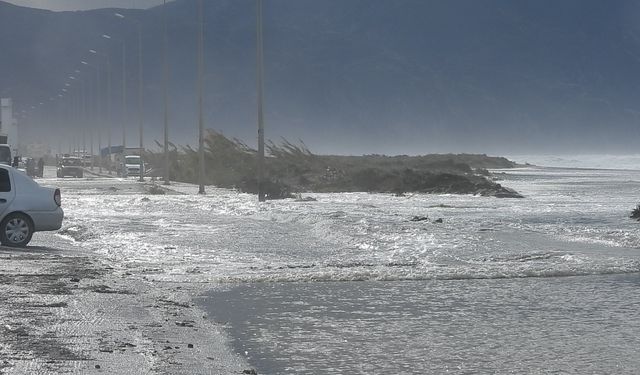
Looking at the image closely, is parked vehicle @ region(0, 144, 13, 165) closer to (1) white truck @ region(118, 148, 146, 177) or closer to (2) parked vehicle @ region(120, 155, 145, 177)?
(1) white truck @ region(118, 148, 146, 177)

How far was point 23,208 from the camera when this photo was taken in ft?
73.2

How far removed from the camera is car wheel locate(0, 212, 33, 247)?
21.9m

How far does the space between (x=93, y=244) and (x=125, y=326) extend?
1116 centimetres

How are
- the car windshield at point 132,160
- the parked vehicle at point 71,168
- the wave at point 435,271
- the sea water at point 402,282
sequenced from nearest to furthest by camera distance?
the sea water at point 402,282 < the wave at point 435,271 < the parked vehicle at point 71,168 < the car windshield at point 132,160

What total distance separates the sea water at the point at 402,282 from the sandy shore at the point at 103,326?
343 mm

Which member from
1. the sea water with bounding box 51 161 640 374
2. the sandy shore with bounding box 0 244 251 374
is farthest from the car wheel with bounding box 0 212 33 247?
the sandy shore with bounding box 0 244 251 374

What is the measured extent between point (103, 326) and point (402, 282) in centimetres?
530

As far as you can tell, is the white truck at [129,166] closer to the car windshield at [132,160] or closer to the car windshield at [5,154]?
the car windshield at [132,160]

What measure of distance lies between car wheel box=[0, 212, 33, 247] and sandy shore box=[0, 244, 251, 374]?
4538 mm

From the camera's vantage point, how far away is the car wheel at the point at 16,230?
21922 mm

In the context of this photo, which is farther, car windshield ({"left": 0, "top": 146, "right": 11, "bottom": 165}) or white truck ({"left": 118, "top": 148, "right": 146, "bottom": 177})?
white truck ({"left": 118, "top": 148, "right": 146, "bottom": 177})

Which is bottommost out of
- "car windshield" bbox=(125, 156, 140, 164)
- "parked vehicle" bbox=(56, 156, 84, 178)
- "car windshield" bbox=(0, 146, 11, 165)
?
"parked vehicle" bbox=(56, 156, 84, 178)

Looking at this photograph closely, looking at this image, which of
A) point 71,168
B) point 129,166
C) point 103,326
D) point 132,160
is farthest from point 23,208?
point 132,160

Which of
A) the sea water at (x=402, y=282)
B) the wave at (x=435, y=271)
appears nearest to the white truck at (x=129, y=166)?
the sea water at (x=402, y=282)
